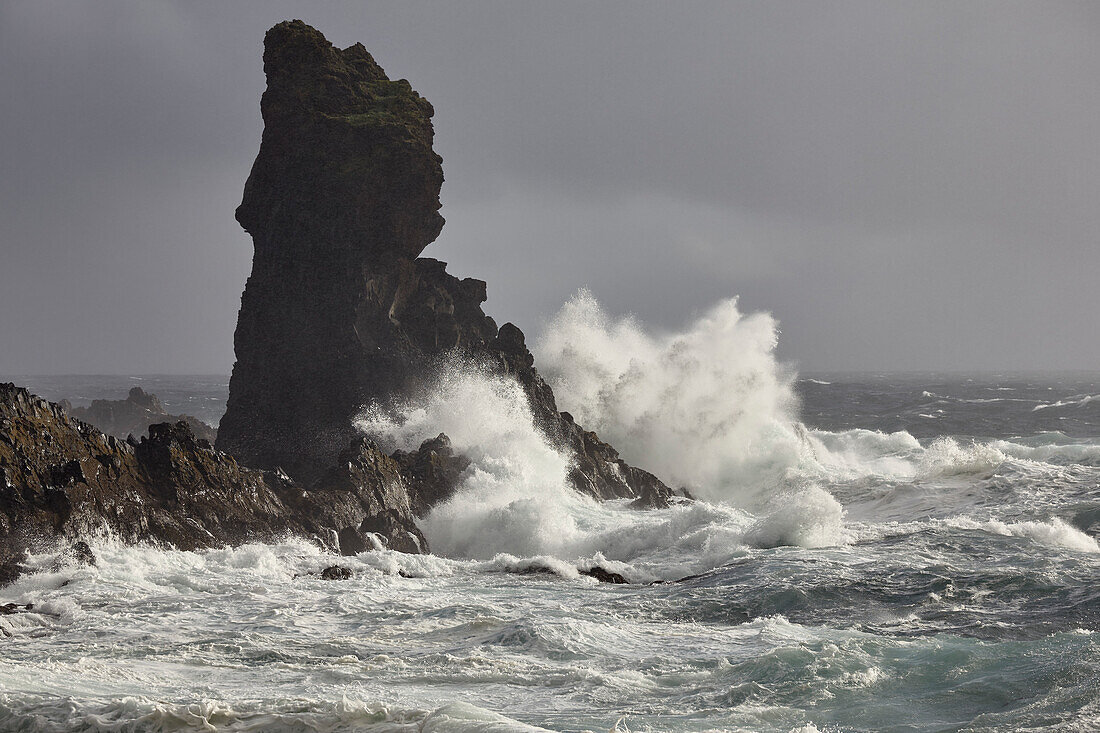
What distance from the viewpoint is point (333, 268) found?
24.9m

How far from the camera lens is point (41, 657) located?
9047mm

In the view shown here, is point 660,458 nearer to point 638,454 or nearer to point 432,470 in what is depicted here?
point 638,454

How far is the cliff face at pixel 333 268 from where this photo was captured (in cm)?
2439

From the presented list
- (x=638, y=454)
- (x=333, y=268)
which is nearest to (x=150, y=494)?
(x=333, y=268)

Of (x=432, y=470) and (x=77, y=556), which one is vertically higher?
(x=432, y=470)

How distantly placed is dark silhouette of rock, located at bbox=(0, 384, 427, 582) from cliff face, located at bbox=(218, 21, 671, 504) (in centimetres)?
632

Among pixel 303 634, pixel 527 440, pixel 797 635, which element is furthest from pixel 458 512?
pixel 797 635

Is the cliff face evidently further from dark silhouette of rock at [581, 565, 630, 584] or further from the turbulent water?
dark silhouette of rock at [581, 565, 630, 584]

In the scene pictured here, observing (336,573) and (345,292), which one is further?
(345,292)

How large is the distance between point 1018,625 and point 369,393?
1726 cm

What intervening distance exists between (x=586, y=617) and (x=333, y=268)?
15.8 metres

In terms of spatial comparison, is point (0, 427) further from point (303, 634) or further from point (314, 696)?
point (314, 696)

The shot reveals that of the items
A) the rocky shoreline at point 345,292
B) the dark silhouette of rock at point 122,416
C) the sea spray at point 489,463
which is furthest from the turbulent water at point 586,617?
the dark silhouette of rock at point 122,416

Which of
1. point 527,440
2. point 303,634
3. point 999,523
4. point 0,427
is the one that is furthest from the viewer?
point 527,440
